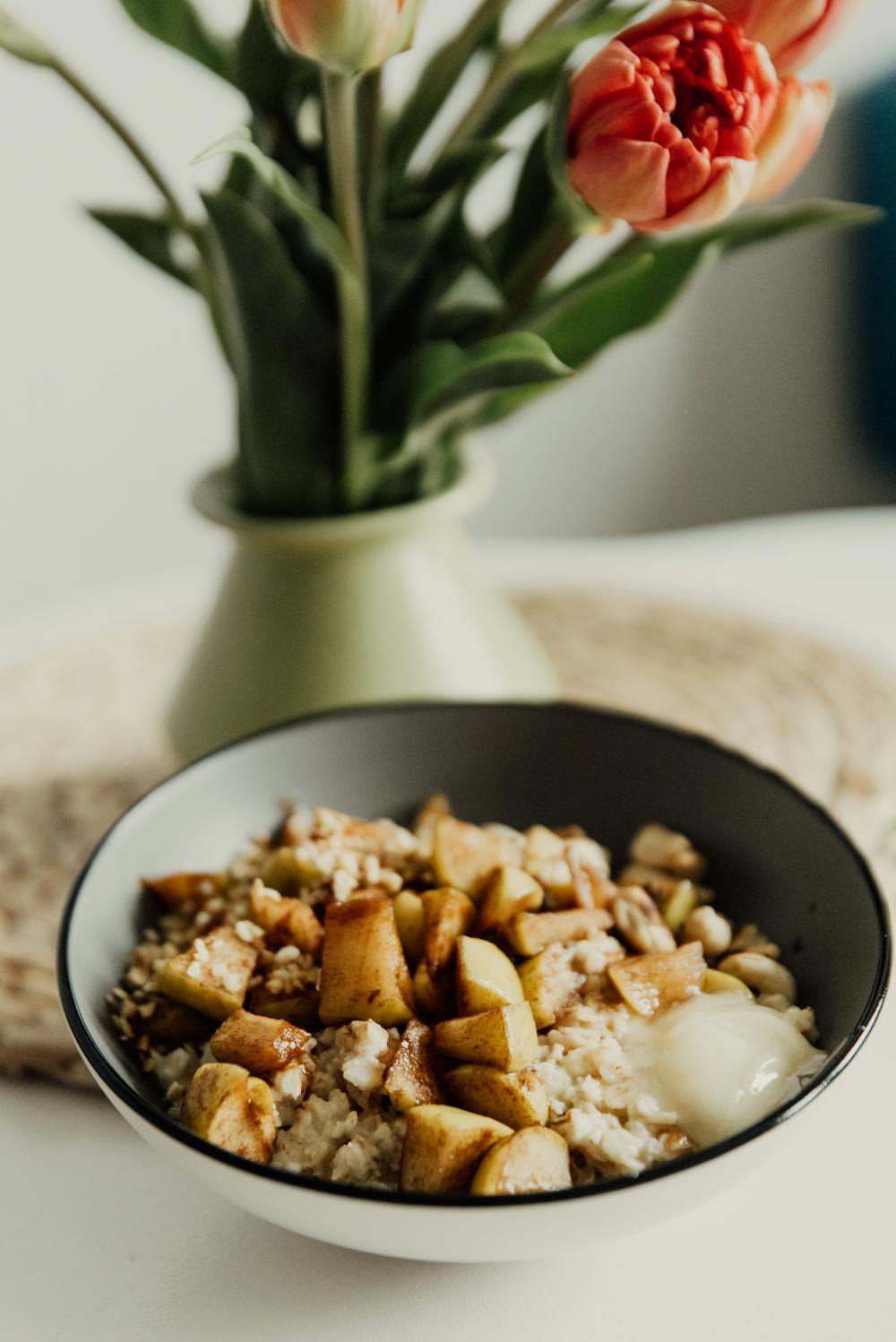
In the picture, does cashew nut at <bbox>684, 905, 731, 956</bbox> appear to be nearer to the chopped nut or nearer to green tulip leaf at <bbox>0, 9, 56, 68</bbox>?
the chopped nut

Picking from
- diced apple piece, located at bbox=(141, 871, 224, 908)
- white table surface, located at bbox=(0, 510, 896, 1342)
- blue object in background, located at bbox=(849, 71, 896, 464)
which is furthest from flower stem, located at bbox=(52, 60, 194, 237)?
blue object in background, located at bbox=(849, 71, 896, 464)

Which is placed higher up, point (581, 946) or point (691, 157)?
point (691, 157)

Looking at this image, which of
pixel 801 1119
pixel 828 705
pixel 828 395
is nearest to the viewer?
pixel 801 1119

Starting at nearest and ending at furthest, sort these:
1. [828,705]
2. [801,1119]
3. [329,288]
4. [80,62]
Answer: [801,1119], [329,288], [828,705], [80,62]

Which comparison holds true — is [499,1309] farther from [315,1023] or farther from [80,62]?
[80,62]

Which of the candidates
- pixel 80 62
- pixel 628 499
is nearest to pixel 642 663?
pixel 80 62

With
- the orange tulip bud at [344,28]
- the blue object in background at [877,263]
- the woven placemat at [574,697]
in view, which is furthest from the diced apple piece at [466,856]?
the blue object in background at [877,263]

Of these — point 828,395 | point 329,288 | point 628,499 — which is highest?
point 329,288

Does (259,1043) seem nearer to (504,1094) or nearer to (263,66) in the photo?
(504,1094)
